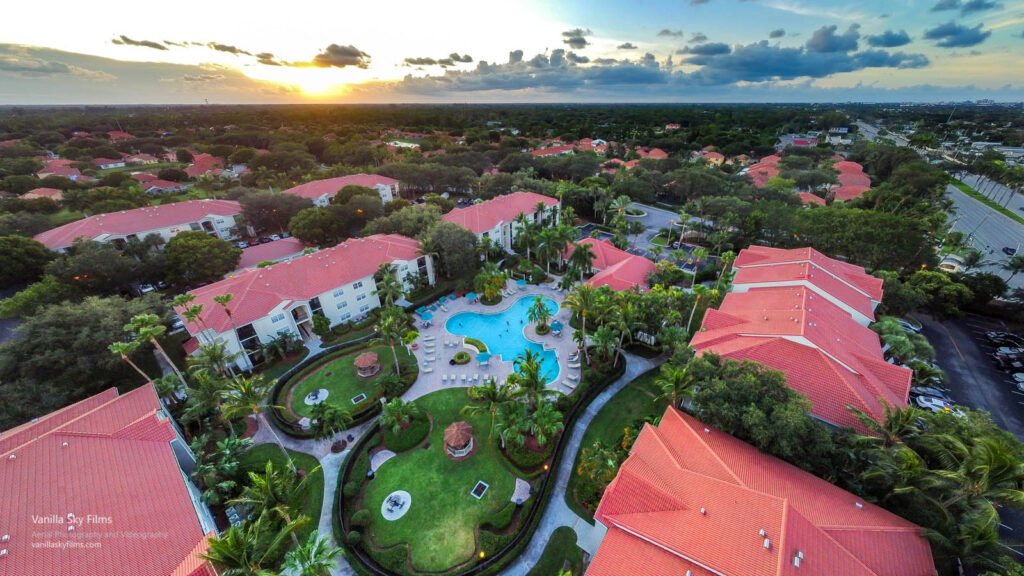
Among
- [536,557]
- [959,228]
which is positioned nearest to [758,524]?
[536,557]

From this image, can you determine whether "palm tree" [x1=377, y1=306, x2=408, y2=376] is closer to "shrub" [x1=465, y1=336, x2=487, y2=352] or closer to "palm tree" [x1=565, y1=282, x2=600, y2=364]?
"shrub" [x1=465, y1=336, x2=487, y2=352]

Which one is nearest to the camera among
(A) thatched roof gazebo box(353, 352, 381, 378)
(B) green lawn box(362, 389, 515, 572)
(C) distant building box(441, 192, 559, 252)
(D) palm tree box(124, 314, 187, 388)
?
(B) green lawn box(362, 389, 515, 572)

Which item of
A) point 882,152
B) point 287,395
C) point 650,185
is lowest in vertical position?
point 287,395

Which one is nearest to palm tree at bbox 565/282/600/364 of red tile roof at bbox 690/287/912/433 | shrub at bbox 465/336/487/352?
red tile roof at bbox 690/287/912/433

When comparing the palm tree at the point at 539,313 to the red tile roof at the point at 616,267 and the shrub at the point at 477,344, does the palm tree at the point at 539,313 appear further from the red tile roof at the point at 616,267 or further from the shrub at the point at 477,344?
the red tile roof at the point at 616,267

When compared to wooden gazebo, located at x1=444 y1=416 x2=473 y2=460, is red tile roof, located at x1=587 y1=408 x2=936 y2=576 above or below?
above

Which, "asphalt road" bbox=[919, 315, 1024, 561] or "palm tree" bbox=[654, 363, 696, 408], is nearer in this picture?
"palm tree" bbox=[654, 363, 696, 408]

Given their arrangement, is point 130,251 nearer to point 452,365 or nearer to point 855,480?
point 452,365
